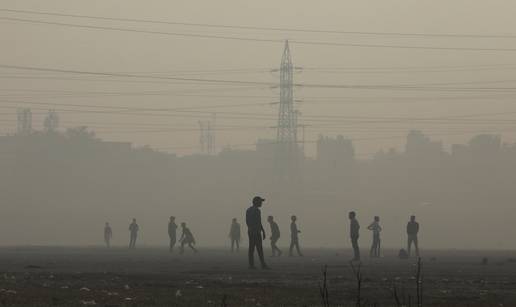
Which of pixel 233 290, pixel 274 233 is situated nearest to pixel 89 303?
pixel 233 290

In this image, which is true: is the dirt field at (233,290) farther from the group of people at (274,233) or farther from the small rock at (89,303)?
the group of people at (274,233)

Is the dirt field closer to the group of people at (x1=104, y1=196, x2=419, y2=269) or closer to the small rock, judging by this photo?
the small rock

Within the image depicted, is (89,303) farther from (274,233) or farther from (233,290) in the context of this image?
(274,233)

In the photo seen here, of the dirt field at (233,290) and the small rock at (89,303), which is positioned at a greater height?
the dirt field at (233,290)

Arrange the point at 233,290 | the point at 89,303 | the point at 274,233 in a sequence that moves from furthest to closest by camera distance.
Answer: the point at 274,233, the point at 233,290, the point at 89,303

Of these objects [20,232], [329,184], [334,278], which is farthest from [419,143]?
[334,278]

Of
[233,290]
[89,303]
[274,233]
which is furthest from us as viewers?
[274,233]

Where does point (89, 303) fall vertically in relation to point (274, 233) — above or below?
below

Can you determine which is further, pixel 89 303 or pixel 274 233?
pixel 274 233

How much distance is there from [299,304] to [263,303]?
21.6 inches

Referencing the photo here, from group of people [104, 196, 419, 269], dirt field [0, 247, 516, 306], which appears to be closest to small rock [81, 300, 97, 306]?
dirt field [0, 247, 516, 306]

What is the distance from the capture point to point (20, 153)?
442 feet

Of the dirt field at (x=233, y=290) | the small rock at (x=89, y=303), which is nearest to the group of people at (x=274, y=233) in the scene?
the dirt field at (x=233, y=290)

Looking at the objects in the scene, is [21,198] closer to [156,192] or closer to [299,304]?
[156,192]
